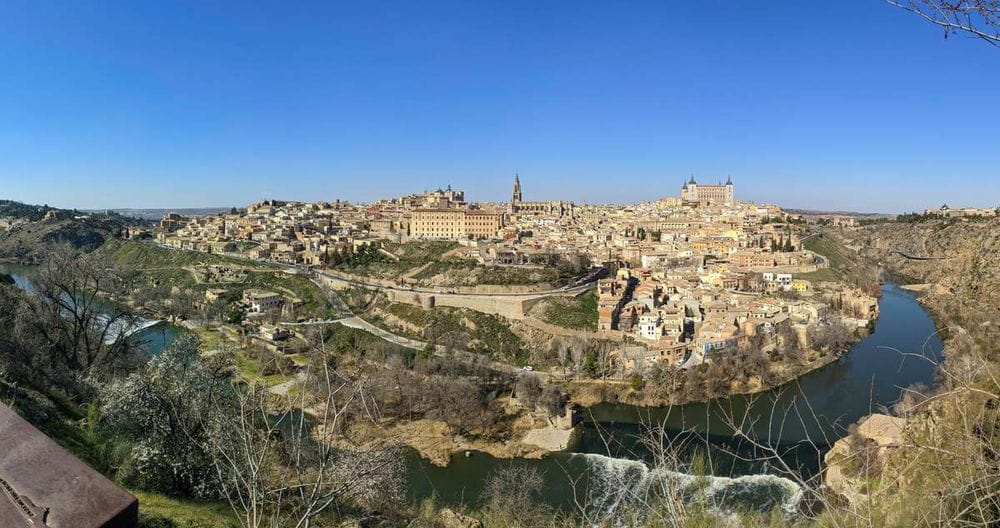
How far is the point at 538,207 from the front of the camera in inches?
2272

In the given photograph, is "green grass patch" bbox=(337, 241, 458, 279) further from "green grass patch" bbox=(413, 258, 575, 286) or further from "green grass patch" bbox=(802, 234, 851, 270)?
"green grass patch" bbox=(802, 234, 851, 270)

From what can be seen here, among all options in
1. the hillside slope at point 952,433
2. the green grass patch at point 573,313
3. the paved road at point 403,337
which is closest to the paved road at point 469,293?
the paved road at point 403,337

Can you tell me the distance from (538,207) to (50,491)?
56.2m

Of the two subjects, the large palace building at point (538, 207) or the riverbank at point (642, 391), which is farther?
the large palace building at point (538, 207)

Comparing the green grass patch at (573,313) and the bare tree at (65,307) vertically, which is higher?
the bare tree at (65,307)

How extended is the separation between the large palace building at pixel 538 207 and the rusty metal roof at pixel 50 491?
5210 cm

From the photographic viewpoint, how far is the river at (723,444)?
10.7 m

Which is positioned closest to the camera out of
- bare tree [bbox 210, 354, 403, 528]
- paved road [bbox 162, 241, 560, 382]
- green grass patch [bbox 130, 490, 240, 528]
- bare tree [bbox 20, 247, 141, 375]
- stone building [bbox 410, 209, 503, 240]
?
bare tree [bbox 210, 354, 403, 528]

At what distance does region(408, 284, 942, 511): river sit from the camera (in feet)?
35.1

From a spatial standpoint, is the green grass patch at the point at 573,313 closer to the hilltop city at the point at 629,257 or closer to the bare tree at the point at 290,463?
the hilltop city at the point at 629,257

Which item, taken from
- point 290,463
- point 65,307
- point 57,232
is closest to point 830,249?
point 65,307

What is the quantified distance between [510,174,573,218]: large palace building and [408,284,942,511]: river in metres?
36.8

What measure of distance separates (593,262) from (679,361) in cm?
1352

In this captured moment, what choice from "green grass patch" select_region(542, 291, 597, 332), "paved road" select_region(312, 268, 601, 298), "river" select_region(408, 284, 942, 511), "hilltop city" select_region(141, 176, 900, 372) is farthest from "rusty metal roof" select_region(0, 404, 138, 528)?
"paved road" select_region(312, 268, 601, 298)
